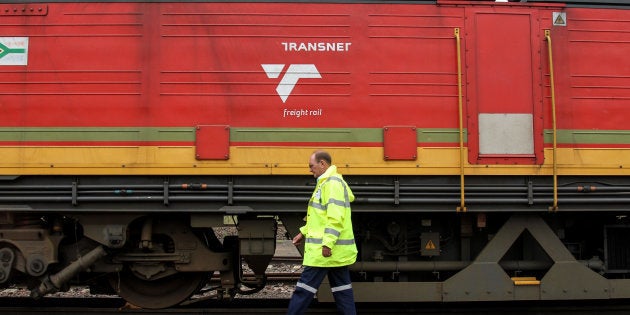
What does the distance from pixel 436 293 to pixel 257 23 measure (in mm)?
3038

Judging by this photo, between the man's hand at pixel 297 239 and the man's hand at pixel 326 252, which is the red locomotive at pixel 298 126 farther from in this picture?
the man's hand at pixel 326 252

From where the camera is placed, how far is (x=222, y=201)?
4.25m

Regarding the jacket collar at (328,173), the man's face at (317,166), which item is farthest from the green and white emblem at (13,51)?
the jacket collar at (328,173)

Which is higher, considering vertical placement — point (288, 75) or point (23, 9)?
point (23, 9)

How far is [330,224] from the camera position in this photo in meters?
3.65

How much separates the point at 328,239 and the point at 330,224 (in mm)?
118

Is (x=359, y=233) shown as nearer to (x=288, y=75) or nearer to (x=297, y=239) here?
(x=297, y=239)

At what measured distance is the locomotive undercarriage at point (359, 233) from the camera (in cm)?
425

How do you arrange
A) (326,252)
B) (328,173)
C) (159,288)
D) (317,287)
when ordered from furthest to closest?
(159,288) → (317,287) → (328,173) → (326,252)

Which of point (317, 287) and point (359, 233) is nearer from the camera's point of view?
point (317, 287)

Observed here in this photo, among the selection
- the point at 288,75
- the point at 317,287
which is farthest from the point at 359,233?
the point at 288,75

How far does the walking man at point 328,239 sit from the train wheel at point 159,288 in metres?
1.37

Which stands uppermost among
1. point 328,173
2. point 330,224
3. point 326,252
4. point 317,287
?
point 328,173

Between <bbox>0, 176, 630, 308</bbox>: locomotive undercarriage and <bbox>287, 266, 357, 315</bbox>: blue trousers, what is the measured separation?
39 centimetres
